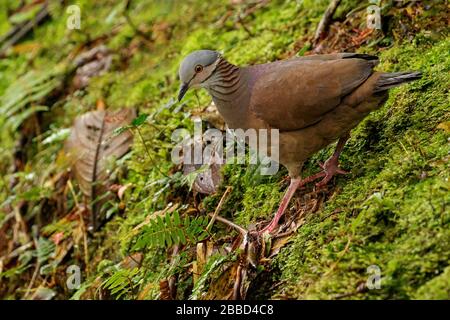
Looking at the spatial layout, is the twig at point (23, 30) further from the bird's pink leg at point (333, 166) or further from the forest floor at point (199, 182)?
the bird's pink leg at point (333, 166)

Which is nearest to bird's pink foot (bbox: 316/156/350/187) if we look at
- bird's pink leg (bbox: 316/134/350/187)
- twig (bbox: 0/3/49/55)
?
bird's pink leg (bbox: 316/134/350/187)

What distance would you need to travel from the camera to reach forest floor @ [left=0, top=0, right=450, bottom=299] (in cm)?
302

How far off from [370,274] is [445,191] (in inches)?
22.7

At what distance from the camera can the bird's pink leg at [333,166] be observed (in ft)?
12.3

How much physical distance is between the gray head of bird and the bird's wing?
33 cm

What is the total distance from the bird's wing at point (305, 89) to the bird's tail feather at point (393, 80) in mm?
84

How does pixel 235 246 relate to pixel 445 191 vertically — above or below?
below

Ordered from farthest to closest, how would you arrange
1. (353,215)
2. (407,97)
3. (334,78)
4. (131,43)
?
(131,43)
(407,97)
(334,78)
(353,215)

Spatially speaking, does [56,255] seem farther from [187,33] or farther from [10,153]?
[187,33]

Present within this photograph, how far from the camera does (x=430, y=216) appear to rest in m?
2.90

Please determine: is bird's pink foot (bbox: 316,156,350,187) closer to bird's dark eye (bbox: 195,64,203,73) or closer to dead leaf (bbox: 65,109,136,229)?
bird's dark eye (bbox: 195,64,203,73)

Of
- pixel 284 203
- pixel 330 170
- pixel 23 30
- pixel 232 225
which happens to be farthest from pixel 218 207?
pixel 23 30

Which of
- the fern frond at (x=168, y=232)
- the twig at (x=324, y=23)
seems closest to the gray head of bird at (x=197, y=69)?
the fern frond at (x=168, y=232)
